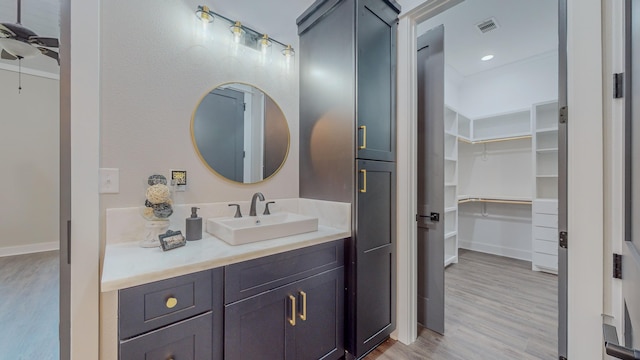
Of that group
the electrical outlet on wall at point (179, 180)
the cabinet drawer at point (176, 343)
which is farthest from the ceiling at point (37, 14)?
the cabinet drawer at point (176, 343)

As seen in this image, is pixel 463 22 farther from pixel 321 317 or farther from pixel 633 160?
pixel 321 317

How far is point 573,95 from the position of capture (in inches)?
44.3

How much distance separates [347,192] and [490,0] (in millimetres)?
2535

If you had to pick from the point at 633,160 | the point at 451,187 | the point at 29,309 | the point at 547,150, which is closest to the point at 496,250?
the point at 451,187

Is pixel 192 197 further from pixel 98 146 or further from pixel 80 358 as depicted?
pixel 80 358

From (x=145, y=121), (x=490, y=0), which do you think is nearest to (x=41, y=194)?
(x=145, y=121)

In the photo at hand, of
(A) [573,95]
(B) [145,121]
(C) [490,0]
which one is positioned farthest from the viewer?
(C) [490,0]

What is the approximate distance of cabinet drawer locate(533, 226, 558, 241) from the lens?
10.3 feet

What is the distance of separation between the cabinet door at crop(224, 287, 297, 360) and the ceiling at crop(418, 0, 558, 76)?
10.2 feet

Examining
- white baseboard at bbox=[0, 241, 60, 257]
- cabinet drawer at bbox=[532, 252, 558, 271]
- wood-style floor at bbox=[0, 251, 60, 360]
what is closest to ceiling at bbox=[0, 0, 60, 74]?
wood-style floor at bbox=[0, 251, 60, 360]

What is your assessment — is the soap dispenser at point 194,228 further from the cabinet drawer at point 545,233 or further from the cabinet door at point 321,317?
the cabinet drawer at point 545,233

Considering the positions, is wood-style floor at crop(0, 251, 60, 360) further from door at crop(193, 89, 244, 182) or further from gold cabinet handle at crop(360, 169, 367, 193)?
gold cabinet handle at crop(360, 169, 367, 193)

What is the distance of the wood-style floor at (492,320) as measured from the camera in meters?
1.74

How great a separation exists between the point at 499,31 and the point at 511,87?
4.14 ft
